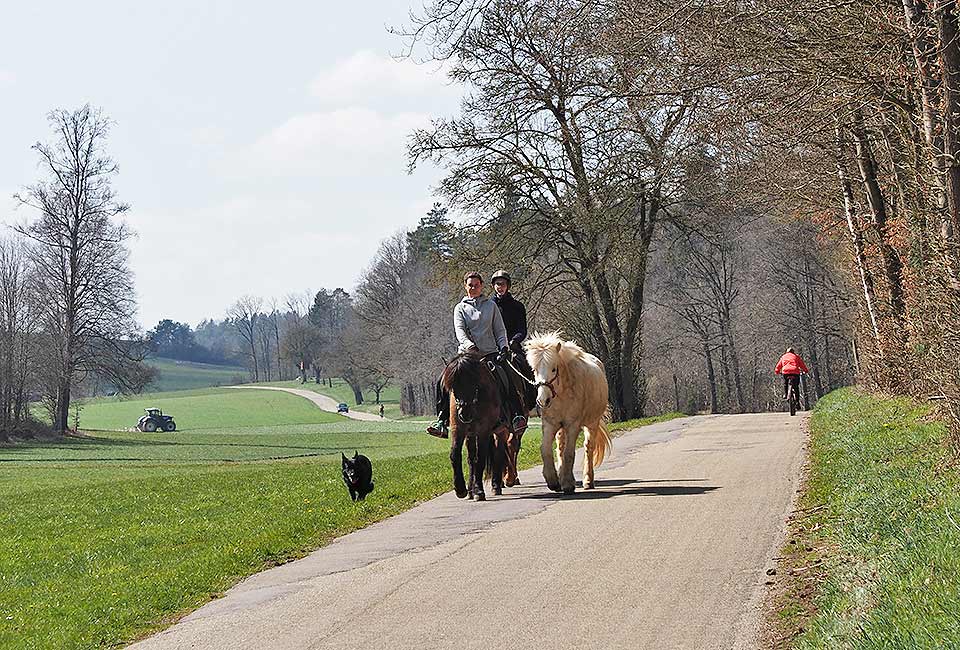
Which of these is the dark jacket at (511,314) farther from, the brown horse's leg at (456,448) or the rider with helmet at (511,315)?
the brown horse's leg at (456,448)

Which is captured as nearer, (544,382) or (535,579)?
(535,579)

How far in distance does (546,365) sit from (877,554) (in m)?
6.70

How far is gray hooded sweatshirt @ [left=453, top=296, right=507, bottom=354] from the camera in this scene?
1459 centimetres

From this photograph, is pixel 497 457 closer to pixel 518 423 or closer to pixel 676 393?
pixel 518 423

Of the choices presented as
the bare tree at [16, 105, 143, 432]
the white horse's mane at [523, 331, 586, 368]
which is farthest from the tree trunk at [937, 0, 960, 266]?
the bare tree at [16, 105, 143, 432]

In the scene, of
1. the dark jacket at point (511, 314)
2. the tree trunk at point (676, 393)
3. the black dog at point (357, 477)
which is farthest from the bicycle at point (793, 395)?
the tree trunk at point (676, 393)

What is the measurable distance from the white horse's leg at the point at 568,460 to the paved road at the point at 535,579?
0.66ft

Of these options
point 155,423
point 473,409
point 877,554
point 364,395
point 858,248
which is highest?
point 364,395

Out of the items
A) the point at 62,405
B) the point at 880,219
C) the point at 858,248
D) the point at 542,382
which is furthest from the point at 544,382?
the point at 62,405

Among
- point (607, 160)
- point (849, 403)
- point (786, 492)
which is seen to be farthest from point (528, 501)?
point (607, 160)

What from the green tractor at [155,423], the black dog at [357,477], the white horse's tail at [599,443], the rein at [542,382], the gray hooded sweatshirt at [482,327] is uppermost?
the green tractor at [155,423]

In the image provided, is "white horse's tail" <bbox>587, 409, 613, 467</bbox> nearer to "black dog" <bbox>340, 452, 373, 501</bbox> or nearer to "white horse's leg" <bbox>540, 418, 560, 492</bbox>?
"white horse's leg" <bbox>540, 418, 560, 492</bbox>

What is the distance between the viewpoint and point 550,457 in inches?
572

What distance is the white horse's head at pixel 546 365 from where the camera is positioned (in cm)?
1428
